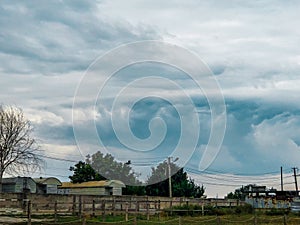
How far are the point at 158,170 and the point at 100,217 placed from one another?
47015 mm

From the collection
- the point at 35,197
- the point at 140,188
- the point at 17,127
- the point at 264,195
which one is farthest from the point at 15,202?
the point at 140,188

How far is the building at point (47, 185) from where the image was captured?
67812mm

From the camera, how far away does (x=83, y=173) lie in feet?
258

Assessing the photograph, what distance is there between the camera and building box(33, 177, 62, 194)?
67.8 m

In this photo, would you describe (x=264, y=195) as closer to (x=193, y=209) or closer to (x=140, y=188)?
(x=140, y=188)

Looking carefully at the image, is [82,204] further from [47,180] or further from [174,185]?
[174,185]

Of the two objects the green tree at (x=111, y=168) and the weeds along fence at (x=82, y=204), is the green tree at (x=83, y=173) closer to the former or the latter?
the green tree at (x=111, y=168)

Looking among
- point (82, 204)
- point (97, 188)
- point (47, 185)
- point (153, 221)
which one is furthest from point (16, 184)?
point (153, 221)

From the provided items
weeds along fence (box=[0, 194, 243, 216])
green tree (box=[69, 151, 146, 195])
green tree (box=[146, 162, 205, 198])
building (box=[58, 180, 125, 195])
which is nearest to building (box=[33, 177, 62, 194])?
building (box=[58, 180, 125, 195])

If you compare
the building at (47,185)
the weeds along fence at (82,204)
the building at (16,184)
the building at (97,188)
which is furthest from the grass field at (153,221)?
the building at (47,185)

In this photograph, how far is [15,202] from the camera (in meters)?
26.7

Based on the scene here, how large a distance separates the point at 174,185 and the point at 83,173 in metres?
13.3

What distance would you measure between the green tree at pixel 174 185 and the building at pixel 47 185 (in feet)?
45.3

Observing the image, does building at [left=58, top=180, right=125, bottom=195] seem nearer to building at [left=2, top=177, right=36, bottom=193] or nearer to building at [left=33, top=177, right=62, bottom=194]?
building at [left=33, top=177, right=62, bottom=194]
